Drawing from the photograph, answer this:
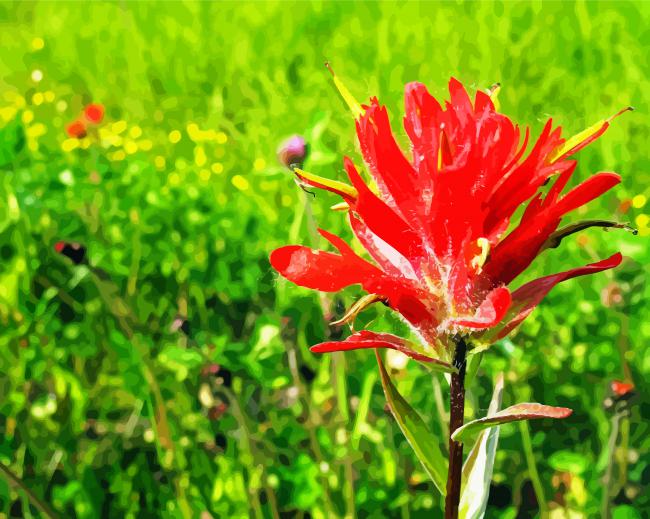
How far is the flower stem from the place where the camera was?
1.86 ft

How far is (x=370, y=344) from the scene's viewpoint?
0.52 metres

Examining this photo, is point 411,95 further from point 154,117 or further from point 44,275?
point 154,117

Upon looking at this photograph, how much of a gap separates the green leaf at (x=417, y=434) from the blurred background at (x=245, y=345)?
0.62 feet

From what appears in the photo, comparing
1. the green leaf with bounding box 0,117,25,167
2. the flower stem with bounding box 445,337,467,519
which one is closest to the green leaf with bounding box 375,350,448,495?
the flower stem with bounding box 445,337,467,519

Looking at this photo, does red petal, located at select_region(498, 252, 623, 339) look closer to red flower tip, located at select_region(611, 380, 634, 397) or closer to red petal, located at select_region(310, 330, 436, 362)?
red petal, located at select_region(310, 330, 436, 362)

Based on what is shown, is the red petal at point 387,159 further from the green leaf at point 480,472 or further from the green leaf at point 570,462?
the green leaf at point 570,462

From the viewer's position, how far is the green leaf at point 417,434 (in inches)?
23.7

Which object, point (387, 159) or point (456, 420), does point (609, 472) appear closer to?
point (456, 420)

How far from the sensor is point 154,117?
235 centimetres

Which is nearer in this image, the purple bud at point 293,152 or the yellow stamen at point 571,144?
the yellow stamen at point 571,144

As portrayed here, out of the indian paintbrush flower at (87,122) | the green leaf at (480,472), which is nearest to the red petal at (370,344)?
the green leaf at (480,472)

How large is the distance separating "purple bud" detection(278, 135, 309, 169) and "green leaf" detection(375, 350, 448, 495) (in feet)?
2.04

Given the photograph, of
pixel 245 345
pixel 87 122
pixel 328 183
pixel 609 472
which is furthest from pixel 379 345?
pixel 87 122

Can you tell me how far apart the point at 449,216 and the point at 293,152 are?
0.67 m
